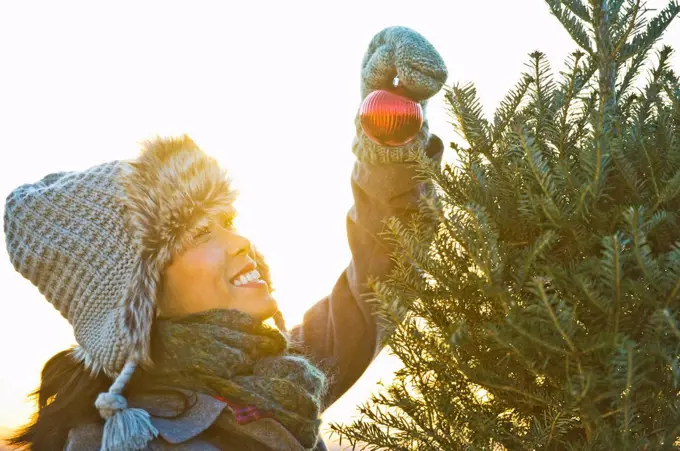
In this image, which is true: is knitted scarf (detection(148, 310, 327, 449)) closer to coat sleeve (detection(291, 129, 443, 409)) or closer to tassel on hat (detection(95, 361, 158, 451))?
tassel on hat (detection(95, 361, 158, 451))

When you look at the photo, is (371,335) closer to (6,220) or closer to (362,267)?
(362,267)

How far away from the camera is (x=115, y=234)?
2521mm

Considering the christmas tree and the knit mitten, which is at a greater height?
the knit mitten

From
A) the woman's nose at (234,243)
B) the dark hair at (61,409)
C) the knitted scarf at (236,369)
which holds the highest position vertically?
the woman's nose at (234,243)

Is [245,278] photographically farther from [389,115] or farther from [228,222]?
[389,115]

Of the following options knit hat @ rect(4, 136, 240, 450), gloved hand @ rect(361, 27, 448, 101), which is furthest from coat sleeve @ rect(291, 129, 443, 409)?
knit hat @ rect(4, 136, 240, 450)

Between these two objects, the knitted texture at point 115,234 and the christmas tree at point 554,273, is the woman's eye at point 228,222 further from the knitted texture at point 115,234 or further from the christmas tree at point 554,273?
the christmas tree at point 554,273

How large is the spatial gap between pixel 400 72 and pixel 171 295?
1.12 m

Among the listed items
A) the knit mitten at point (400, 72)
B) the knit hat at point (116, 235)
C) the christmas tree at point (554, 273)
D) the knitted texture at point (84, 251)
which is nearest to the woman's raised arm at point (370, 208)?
the knit mitten at point (400, 72)

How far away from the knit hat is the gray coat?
0.22 metres

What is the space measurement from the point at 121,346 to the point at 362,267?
3.07 ft

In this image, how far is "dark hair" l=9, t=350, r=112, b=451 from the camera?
2.45m

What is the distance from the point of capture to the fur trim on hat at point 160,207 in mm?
2475

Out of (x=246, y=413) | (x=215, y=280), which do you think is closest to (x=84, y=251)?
(x=215, y=280)
